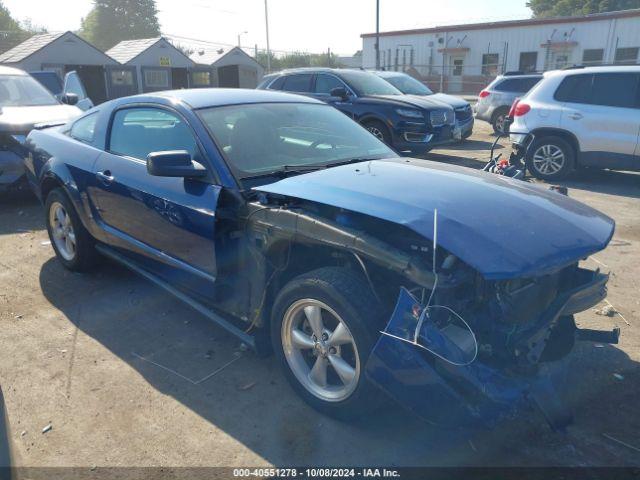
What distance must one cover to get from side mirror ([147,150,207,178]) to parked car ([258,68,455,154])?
701 cm

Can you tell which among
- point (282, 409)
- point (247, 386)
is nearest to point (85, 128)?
point (247, 386)

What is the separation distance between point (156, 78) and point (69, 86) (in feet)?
59.8

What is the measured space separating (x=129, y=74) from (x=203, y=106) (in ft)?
84.8

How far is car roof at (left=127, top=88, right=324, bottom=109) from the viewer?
3.79 metres

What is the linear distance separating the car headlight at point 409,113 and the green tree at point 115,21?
257ft

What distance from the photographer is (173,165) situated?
126 inches

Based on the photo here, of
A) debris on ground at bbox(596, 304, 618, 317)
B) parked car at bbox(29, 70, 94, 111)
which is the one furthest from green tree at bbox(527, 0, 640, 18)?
debris on ground at bbox(596, 304, 618, 317)

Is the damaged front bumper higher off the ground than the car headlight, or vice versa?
the car headlight

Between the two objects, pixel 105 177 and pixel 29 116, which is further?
pixel 29 116

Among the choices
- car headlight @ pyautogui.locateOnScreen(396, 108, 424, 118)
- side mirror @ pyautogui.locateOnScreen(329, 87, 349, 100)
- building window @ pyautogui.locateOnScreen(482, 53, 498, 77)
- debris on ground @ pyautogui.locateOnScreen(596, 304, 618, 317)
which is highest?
building window @ pyautogui.locateOnScreen(482, 53, 498, 77)

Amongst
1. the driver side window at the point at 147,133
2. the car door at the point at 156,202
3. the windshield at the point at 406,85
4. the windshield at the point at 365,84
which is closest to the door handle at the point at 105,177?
the car door at the point at 156,202

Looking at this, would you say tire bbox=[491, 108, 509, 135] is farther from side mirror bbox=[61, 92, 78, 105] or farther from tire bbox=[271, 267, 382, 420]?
tire bbox=[271, 267, 382, 420]

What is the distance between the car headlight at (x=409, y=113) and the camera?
9.89m

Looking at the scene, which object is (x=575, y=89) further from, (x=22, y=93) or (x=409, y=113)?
(x=22, y=93)
